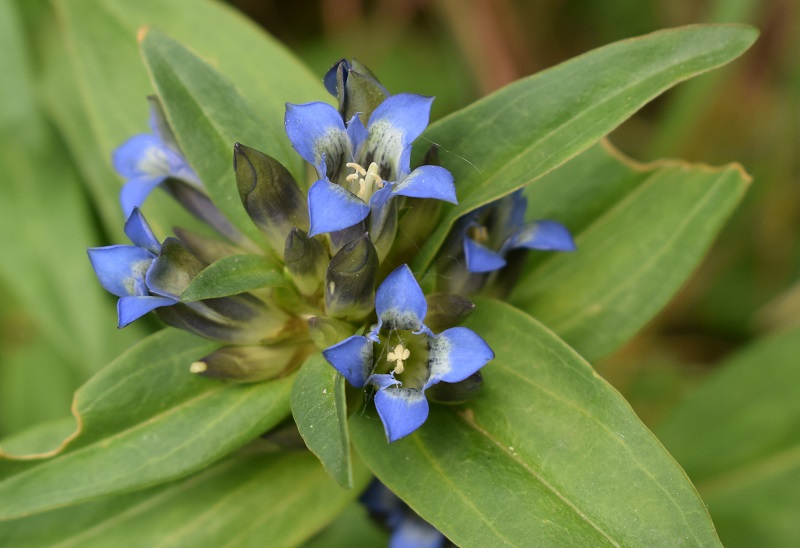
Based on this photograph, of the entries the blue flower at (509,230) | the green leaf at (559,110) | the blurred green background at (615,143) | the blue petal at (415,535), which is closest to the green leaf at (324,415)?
the green leaf at (559,110)

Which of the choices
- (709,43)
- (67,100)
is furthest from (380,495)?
(67,100)

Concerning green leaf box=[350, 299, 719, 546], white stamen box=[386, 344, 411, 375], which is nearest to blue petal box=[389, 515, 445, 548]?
green leaf box=[350, 299, 719, 546]

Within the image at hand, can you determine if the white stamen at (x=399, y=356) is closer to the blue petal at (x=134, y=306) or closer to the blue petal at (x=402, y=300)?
the blue petal at (x=402, y=300)

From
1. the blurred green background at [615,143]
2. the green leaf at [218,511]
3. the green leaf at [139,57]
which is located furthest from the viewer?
the blurred green background at [615,143]

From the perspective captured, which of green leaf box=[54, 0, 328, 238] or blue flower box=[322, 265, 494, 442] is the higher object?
green leaf box=[54, 0, 328, 238]

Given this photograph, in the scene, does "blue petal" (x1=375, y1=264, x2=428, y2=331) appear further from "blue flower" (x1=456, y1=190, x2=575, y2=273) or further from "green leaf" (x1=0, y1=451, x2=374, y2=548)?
"green leaf" (x1=0, y1=451, x2=374, y2=548)

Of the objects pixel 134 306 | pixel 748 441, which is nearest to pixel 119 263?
pixel 134 306
